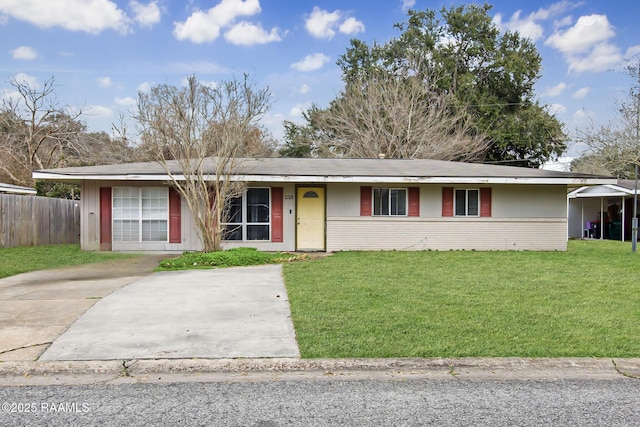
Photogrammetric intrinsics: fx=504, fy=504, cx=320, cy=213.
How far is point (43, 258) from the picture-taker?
13508 mm

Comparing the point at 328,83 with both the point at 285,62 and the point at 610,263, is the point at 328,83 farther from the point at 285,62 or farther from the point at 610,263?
the point at 610,263

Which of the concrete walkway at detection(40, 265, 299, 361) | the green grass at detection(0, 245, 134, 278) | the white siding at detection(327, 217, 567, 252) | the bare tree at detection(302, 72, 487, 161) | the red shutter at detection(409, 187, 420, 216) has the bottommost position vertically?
the concrete walkway at detection(40, 265, 299, 361)

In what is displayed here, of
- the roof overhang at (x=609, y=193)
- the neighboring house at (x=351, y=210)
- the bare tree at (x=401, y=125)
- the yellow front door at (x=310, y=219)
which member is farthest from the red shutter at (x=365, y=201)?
the bare tree at (x=401, y=125)

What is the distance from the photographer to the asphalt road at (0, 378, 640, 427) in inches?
144

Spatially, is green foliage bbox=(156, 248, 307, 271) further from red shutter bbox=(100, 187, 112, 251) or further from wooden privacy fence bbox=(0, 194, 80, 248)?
wooden privacy fence bbox=(0, 194, 80, 248)

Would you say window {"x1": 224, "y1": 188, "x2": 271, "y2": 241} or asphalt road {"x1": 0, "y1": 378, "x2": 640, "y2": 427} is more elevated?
Result: window {"x1": 224, "y1": 188, "x2": 271, "y2": 241}

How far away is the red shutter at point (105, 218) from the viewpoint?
15633 millimetres

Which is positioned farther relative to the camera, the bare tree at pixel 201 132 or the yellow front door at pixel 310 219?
the yellow front door at pixel 310 219

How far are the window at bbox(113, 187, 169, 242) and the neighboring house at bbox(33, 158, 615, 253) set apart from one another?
0.10 ft

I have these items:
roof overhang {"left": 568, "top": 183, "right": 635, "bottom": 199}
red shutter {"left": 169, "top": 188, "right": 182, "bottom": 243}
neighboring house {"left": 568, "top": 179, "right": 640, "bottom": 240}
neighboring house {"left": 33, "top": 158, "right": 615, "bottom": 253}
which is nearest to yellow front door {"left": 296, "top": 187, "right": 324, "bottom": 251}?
neighboring house {"left": 33, "top": 158, "right": 615, "bottom": 253}

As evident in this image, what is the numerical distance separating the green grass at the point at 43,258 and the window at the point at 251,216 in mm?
3254

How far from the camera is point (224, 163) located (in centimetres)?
1377

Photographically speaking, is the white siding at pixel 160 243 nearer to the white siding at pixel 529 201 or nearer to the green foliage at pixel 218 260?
the green foliage at pixel 218 260

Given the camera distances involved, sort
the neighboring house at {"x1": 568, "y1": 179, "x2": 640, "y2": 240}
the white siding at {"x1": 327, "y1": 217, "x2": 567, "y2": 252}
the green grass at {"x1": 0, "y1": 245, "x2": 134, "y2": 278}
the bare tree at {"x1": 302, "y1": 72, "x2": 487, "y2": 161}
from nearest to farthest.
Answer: the green grass at {"x1": 0, "y1": 245, "x2": 134, "y2": 278}
the white siding at {"x1": 327, "y1": 217, "x2": 567, "y2": 252}
the neighboring house at {"x1": 568, "y1": 179, "x2": 640, "y2": 240}
the bare tree at {"x1": 302, "y1": 72, "x2": 487, "y2": 161}
